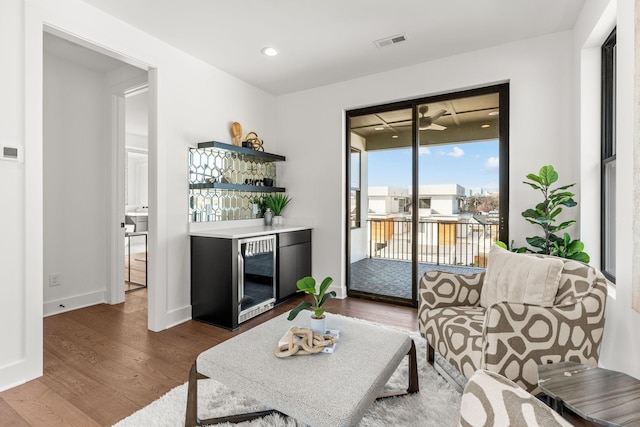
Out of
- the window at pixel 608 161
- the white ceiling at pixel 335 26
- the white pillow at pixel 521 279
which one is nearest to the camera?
the white pillow at pixel 521 279

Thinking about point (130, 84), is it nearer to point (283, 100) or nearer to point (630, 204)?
point (283, 100)

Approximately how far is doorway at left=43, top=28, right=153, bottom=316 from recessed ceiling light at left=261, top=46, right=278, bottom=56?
4.23ft

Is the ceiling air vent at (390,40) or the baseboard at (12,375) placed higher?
the ceiling air vent at (390,40)

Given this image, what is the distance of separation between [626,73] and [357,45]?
80.9 inches

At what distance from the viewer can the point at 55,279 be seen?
132 inches

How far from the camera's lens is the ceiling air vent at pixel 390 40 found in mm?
2945

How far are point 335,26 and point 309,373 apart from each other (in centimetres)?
263

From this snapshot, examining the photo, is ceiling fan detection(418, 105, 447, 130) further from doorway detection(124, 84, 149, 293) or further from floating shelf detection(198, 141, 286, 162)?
doorway detection(124, 84, 149, 293)

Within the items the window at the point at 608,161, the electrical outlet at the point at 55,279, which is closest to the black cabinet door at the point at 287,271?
the electrical outlet at the point at 55,279

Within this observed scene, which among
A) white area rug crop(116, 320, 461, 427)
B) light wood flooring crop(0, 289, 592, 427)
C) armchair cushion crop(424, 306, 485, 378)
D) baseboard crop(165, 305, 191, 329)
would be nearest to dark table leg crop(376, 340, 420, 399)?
white area rug crop(116, 320, 461, 427)

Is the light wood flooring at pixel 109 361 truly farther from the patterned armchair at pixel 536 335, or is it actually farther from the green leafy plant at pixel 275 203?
the green leafy plant at pixel 275 203

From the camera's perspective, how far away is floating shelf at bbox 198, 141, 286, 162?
10.7ft

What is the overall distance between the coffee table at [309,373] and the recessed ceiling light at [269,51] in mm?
2559

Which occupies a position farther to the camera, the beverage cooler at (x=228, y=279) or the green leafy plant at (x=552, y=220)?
the beverage cooler at (x=228, y=279)
